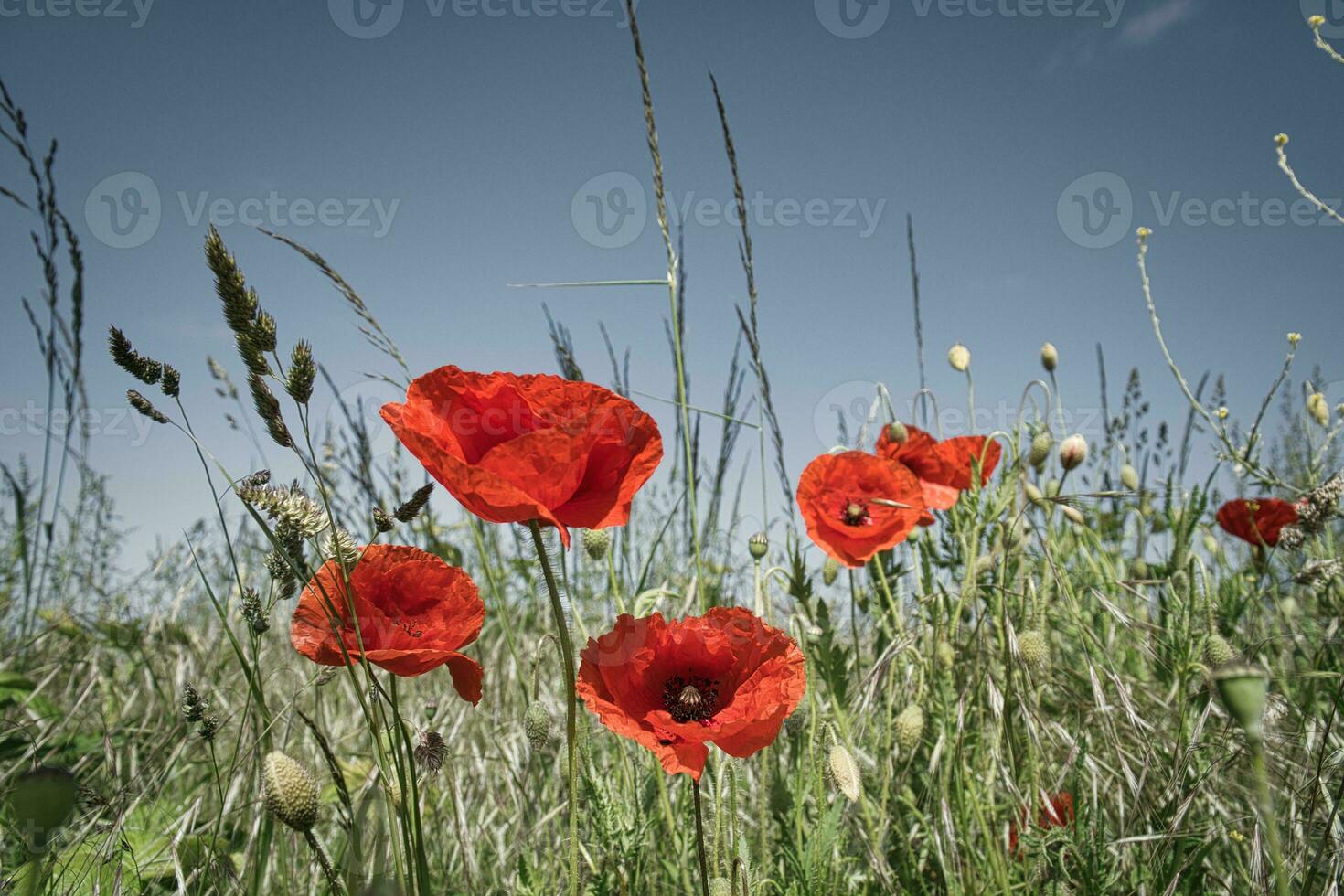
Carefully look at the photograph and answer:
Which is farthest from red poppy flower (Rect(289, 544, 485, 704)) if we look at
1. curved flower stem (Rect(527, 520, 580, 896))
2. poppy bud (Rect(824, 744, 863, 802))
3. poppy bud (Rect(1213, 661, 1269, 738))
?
Answer: poppy bud (Rect(1213, 661, 1269, 738))

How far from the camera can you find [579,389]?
2.96 feet

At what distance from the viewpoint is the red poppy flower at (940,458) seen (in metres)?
1.95

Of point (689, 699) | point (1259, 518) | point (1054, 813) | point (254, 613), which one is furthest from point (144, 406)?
point (1259, 518)

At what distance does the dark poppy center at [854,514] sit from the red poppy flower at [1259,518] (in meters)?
1.12

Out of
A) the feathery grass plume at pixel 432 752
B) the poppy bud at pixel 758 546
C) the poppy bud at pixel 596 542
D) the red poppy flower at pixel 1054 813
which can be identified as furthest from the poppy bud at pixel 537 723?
the red poppy flower at pixel 1054 813

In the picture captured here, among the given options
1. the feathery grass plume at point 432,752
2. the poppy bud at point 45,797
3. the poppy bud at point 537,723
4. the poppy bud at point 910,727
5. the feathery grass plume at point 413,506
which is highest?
the feathery grass plume at point 413,506

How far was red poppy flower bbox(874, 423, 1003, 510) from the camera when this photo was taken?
1952 millimetres

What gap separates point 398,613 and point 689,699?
0.37 m

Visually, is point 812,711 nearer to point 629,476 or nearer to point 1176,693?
point 629,476

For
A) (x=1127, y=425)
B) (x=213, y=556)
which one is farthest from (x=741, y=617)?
(x=213, y=556)

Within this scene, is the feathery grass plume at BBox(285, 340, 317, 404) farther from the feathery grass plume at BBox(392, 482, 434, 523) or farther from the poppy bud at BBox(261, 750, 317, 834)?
the poppy bud at BBox(261, 750, 317, 834)

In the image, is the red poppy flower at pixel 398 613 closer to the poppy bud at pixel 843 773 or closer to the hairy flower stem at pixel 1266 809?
the poppy bud at pixel 843 773

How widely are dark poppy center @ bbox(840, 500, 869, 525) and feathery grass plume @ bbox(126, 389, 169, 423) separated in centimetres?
137

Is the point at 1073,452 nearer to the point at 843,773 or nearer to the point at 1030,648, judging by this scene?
the point at 1030,648
